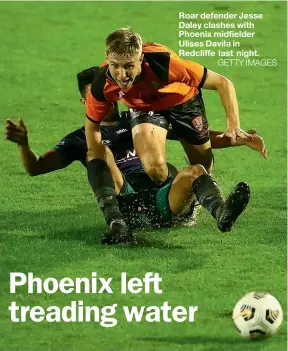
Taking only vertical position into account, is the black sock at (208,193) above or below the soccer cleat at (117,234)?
above

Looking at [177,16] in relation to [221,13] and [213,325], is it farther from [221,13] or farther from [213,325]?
[213,325]

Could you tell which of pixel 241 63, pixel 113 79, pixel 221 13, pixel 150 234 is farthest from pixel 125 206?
pixel 221 13

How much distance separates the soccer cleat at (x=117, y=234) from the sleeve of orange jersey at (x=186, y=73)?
121 centimetres

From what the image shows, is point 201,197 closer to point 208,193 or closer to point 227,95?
point 208,193

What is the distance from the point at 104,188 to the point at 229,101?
1185 mm

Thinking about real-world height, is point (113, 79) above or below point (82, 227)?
above

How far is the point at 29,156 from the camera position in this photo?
9.52 metres

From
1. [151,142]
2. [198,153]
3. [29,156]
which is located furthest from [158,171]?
[29,156]

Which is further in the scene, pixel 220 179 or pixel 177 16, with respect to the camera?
pixel 177 16

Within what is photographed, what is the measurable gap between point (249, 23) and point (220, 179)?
8.12 m

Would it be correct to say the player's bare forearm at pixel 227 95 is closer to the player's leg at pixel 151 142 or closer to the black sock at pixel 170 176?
the player's leg at pixel 151 142

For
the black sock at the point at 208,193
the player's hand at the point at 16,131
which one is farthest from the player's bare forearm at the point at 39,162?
the black sock at the point at 208,193

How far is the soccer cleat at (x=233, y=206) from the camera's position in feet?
27.3

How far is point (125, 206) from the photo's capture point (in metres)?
9.41
